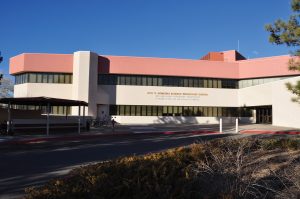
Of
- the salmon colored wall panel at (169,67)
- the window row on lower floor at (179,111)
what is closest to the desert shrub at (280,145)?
the window row on lower floor at (179,111)

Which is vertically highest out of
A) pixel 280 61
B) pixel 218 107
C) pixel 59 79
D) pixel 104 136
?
pixel 280 61

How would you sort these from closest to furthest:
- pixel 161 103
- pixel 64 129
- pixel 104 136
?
pixel 104 136 → pixel 64 129 → pixel 161 103

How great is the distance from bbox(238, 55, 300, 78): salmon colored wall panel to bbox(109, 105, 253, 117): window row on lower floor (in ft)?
16.4

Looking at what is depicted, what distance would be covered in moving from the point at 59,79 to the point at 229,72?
22112 millimetres

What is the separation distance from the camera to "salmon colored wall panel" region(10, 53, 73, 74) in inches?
1609

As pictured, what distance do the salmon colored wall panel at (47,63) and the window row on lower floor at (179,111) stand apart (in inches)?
290

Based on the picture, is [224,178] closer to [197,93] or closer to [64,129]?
[64,129]

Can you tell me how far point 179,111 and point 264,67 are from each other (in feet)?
40.3

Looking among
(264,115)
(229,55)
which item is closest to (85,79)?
(229,55)

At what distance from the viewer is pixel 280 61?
138 ft

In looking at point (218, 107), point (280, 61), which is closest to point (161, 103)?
point (218, 107)

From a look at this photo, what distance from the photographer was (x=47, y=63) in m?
41.1

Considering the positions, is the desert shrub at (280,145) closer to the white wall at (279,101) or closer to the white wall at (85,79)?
the white wall at (279,101)

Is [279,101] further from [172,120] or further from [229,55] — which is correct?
[229,55]
